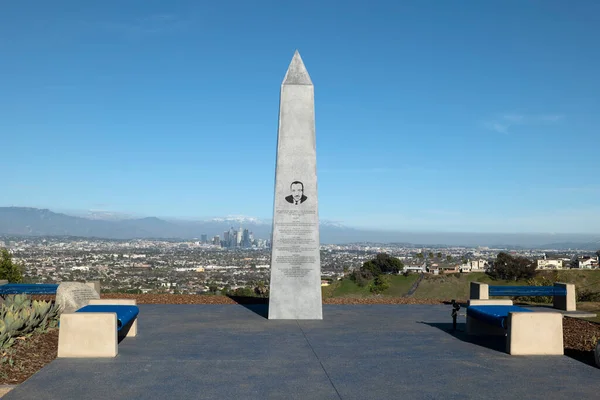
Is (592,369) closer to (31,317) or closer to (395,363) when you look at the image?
(395,363)

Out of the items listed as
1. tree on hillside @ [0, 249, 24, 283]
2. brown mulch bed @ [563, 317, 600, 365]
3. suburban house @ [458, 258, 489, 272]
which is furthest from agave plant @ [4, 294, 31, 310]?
suburban house @ [458, 258, 489, 272]

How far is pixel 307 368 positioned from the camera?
862 centimetres

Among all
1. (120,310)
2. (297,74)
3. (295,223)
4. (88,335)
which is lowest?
(88,335)

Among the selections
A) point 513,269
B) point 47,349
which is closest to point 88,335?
point 47,349

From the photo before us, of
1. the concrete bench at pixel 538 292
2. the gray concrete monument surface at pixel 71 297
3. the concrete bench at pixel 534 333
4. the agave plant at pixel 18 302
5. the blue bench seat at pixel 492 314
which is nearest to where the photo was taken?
the concrete bench at pixel 534 333

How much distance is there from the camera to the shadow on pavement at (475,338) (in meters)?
10.6

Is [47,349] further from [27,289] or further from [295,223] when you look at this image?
[295,223]

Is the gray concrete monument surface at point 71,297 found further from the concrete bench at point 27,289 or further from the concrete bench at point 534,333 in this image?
→ the concrete bench at point 534,333

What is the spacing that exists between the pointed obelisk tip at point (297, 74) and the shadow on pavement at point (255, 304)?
5349 millimetres

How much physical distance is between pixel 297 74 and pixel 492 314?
22.9 ft

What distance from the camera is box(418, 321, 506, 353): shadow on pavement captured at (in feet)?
34.9

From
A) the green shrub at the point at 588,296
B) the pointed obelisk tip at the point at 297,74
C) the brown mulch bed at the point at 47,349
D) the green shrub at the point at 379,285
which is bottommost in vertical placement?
the green shrub at the point at 379,285

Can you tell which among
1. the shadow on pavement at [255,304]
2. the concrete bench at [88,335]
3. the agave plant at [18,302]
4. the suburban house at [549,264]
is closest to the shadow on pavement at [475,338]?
the shadow on pavement at [255,304]

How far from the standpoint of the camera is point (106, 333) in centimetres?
925
